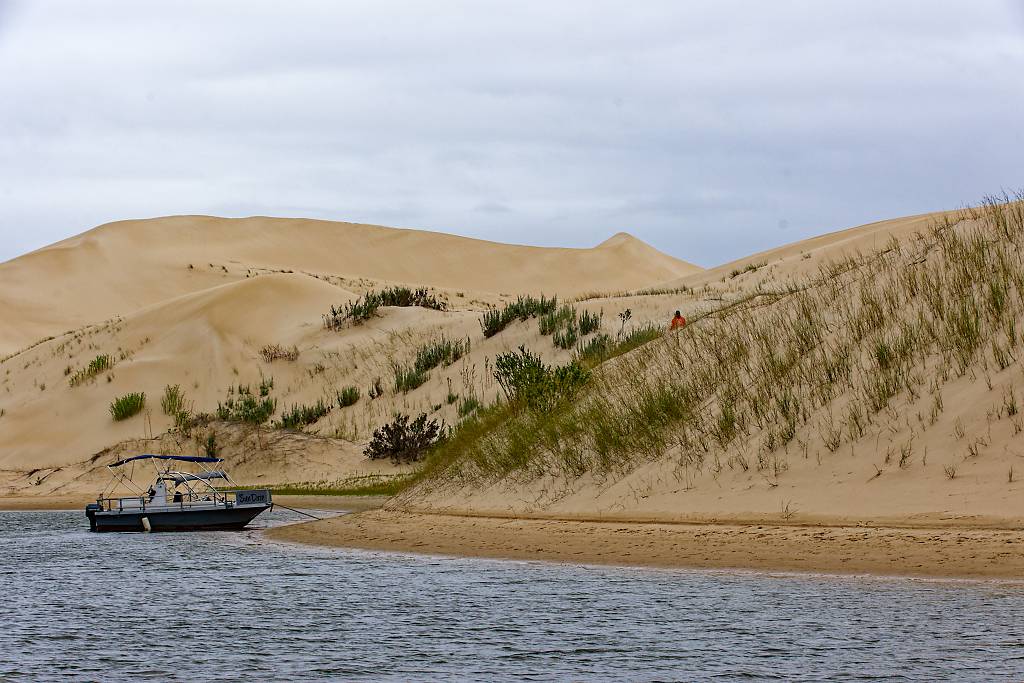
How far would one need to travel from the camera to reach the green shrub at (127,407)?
167 ft

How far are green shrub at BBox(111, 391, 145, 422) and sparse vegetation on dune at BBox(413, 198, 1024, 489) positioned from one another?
25497 millimetres

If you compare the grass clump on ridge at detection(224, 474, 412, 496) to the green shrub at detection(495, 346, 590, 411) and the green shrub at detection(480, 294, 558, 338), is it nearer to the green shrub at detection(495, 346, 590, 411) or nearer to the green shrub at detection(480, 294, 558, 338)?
the green shrub at detection(495, 346, 590, 411)

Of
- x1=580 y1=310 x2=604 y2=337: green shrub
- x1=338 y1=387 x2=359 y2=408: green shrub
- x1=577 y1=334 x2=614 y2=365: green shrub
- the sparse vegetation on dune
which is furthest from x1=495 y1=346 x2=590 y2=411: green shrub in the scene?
x1=338 y1=387 x2=359 y2=408: green shrub

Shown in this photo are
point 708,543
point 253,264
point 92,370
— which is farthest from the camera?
point 253,264

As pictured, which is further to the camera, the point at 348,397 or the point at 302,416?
the point at 348,397

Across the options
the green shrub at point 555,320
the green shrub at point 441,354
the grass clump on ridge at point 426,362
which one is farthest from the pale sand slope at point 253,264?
the green shrub at point 555,320

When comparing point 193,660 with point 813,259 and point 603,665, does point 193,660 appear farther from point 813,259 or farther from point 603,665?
point 813,259

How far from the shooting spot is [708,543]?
19.5 m

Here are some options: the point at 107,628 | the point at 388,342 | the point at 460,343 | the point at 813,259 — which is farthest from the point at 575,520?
the point at 813,259

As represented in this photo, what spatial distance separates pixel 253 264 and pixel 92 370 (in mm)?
53801

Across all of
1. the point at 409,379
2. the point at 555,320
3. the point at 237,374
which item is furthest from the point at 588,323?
the point at 237,374

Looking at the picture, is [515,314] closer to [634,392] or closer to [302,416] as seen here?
[302,416]

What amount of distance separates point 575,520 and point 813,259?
34061 mm

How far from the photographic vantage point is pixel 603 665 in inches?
519
